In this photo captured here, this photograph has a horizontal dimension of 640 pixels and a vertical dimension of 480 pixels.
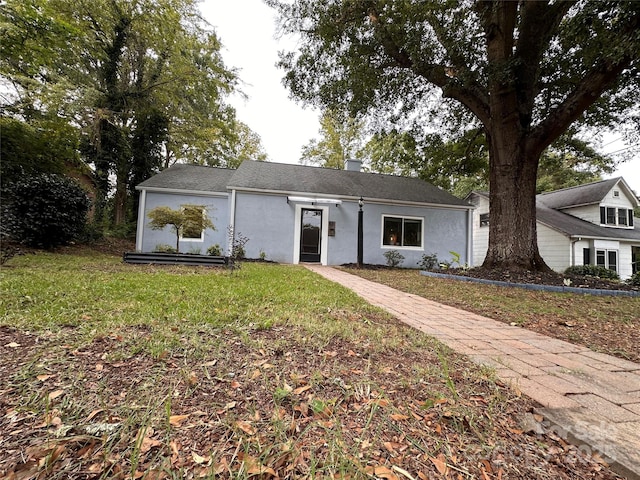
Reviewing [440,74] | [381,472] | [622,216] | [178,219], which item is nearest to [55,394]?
[381,472]

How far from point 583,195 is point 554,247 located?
4772 millimetres

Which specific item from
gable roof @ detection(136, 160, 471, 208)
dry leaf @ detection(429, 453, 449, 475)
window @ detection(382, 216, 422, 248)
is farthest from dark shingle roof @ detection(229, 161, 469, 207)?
dry leaf @ detection(429, 453, 449, 475)

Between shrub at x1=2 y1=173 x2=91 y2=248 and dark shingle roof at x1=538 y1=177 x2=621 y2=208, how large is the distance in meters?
23.2

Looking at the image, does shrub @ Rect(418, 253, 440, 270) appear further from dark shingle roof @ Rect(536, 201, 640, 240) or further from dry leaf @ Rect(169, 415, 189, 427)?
dry leaf @ Rect(169, 415, 189, 427)

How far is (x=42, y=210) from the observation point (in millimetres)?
7938

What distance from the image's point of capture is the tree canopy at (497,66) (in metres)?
6.60

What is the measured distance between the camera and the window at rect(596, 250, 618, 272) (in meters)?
13.8

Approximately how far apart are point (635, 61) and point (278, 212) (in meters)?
9.35

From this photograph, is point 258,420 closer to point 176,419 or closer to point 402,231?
point 176,419

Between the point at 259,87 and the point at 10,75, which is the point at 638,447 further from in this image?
the point at 259,87

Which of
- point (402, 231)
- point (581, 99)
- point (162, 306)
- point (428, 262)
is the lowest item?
point (162, 306)

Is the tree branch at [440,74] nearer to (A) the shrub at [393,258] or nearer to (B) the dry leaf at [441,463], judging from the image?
(A) the shrub at [393,258]

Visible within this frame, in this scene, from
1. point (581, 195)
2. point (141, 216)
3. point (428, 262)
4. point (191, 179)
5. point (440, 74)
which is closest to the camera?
point (440, 74)

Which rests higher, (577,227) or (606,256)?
(577,227)
